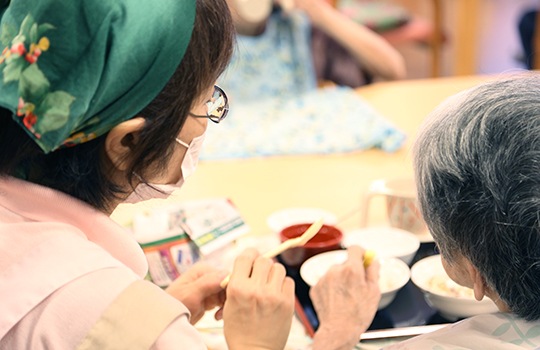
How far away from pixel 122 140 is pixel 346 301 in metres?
0.42

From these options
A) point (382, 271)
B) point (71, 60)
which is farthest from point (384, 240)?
point (71, 60)

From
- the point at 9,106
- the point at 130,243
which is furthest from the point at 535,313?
the point at 9,106

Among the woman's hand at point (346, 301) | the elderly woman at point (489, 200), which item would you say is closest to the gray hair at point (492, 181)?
the elderly woman at point (489, 200)

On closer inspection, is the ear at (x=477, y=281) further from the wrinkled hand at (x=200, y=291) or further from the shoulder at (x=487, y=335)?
the wrinkled hand at (x=200, y=291)

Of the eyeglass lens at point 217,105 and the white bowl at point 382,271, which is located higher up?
the eyeglass lens at point 217,105

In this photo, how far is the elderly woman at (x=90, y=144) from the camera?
672mm

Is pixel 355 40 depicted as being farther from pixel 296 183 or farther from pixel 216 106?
pixel 216 106

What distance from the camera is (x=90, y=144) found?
0.75 meters

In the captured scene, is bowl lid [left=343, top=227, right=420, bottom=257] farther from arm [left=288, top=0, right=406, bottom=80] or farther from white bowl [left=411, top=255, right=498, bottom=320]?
arm [left=288, top=0, right=406, bottom=80]

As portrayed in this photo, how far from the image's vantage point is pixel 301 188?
160cm

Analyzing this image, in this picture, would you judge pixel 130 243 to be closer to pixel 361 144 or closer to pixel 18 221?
pixel 18 221

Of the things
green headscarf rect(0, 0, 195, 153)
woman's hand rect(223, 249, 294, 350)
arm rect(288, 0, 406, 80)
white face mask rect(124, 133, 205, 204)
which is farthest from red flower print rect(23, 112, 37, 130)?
arm rect(288, 0, 406, 80)

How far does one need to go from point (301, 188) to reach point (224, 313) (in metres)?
0.70

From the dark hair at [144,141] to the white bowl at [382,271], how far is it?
42 centimetres
